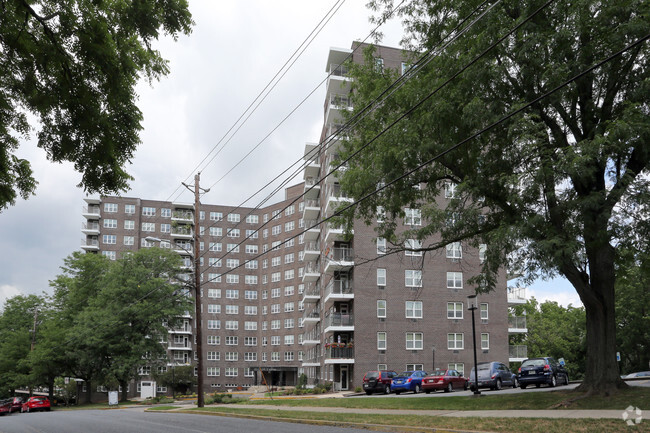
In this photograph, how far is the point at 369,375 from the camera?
129 feet

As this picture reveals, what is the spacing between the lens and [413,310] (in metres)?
51.8

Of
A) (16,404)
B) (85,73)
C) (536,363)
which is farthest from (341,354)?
(85,73)

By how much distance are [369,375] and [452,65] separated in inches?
1012

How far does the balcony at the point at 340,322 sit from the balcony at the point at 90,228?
60673 millimetres

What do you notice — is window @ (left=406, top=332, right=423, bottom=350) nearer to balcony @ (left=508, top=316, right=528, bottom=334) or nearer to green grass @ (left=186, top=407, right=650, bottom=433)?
balcony @ (left=508, top=316, right=528, bottom=334)

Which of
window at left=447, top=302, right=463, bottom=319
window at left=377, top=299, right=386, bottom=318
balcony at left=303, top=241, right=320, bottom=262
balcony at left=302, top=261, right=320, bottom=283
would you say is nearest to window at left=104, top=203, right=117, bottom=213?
balcony at left=302, top=261, right=320, bottom=283

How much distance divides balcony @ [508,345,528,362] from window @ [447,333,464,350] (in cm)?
509

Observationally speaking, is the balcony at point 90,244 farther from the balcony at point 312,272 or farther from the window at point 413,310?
the window at point 413,310

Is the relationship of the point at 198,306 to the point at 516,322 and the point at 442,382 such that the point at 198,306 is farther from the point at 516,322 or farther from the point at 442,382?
the point at 516,322

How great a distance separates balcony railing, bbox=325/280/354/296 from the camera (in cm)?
5025

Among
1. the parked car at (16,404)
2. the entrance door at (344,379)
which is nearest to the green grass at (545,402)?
the entrance door at (344,379)

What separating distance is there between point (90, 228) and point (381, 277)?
63.6 metres

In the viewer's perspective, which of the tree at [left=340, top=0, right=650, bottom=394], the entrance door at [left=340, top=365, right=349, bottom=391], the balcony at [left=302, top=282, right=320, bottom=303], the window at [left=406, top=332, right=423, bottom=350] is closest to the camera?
the tree at [left=340, top=0, right=650, bottom=394]

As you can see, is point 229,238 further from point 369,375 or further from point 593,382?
point 593,382
